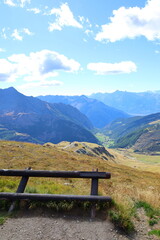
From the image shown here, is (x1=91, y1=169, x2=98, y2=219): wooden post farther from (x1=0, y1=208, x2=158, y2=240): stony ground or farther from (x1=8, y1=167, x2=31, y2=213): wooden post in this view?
(x1=8, y1=167, x2=31, y2=213): wooden post

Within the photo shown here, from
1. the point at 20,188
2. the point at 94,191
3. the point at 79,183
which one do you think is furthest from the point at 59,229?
the point at 79,183

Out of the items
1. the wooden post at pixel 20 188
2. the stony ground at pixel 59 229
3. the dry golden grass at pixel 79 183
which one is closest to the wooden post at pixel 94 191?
the stony ground at pixel 59 229

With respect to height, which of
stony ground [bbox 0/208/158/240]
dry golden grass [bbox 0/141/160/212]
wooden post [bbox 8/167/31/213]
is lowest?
dry golden grass [bbox 0/141/160/212]

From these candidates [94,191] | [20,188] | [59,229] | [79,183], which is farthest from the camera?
[79,183]

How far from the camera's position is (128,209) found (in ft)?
28.4

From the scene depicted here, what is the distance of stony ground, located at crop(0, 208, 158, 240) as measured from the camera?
685 centimetres

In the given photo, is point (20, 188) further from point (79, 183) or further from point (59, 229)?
point (79, 183)

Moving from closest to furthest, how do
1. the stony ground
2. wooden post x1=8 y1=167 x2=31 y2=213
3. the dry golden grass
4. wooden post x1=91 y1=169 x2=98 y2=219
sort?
the stony ground, wooden post x1=91 y1=169 x2=98 y2=219, wooden post x1=8 y1=167 x2=31 y2=213, the dry golden grass

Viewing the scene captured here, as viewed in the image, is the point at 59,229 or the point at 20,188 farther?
the point at 20,188

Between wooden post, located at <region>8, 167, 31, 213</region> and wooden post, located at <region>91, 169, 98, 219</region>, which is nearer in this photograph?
wooden post, located at <region>91, 169, 98, 219</region>

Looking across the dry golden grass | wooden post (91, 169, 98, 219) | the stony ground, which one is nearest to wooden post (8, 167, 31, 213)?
the stony ground

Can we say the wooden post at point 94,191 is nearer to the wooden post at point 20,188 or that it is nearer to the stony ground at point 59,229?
the stony ground at point 59,229

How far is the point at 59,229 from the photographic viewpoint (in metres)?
7.25

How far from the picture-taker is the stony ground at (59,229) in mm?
6852
